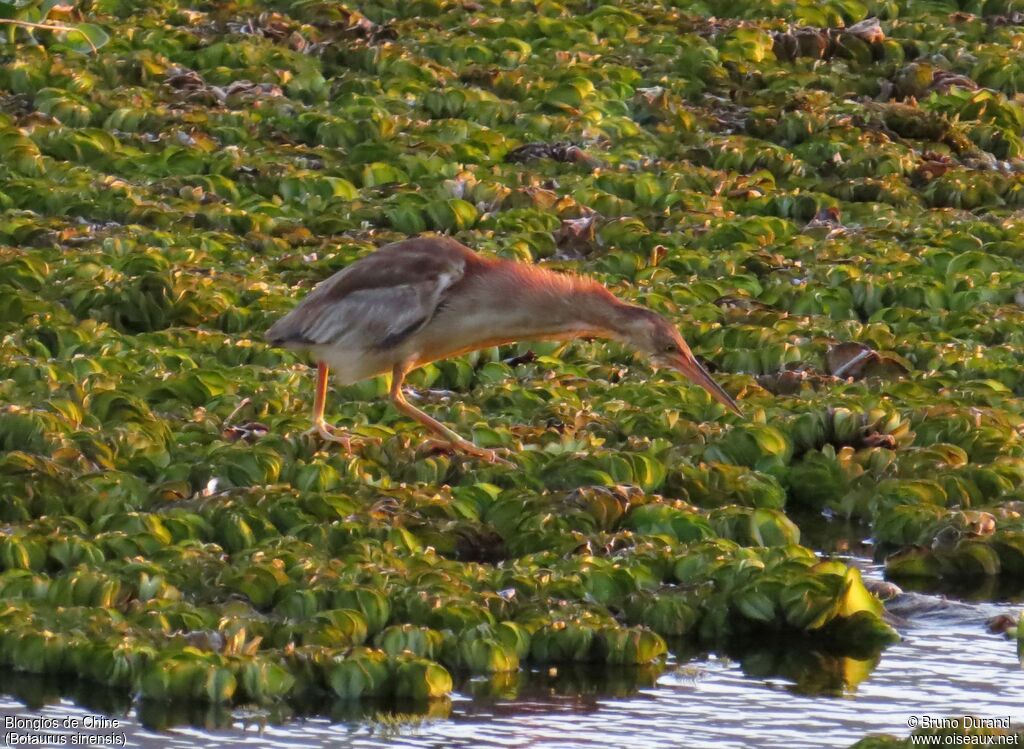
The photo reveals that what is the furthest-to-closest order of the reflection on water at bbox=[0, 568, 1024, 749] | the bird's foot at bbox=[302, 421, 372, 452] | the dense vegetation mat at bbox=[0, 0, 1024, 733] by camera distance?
the bird's foot at bbox=[302, 421, 372, 452] < the dense vegetation mat at bbox=[0, 0, 1024, 733] < the reflection on water at bbox=[0, 568, 1024, 749]

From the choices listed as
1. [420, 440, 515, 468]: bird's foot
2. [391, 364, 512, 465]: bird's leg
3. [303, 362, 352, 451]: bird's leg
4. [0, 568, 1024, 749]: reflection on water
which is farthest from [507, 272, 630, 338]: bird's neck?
[0, 568, 1024, 749]: reflection on water

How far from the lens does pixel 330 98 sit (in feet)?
48.6

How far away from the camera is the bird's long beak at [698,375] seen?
33.5 ft

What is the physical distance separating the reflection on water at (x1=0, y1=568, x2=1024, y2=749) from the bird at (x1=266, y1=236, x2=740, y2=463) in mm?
1902

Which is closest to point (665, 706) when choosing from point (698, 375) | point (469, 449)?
point (469, 449)

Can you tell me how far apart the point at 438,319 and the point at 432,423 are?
483 mm

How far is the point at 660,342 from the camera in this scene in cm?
1029

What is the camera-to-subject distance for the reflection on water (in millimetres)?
7270

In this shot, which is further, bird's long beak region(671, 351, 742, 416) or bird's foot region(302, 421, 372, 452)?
bird's long beak region(671, 351, 742, 416)

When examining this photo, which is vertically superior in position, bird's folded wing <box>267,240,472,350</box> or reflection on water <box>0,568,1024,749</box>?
bird's folded wing <box>267,240,472,350</box>

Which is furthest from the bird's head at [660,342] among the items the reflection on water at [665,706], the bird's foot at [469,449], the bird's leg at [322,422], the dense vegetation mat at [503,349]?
the reflection on water at [665,706]

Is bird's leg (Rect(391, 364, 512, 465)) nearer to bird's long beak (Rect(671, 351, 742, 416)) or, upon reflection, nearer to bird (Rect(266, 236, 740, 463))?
bird (Rect(266, 236, 740, 463))

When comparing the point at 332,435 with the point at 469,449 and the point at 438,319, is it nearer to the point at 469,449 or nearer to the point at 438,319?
the point at 469,449

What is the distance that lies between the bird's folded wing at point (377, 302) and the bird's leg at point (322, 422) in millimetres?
143
